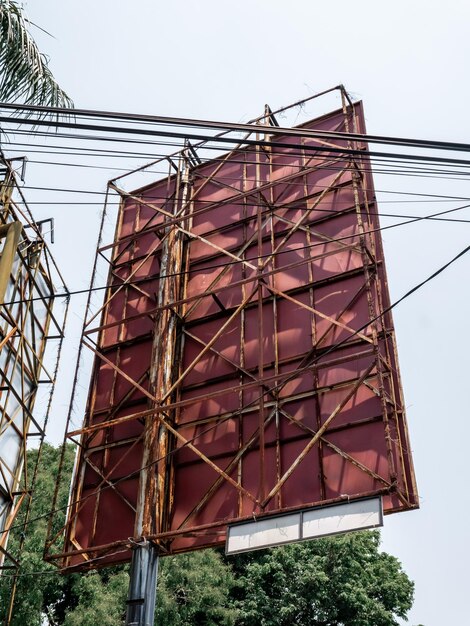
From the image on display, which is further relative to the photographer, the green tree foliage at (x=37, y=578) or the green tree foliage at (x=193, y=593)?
the green tree foliage at (x=193, y=593)

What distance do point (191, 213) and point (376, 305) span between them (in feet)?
16.7

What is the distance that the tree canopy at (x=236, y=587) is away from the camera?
2005cm

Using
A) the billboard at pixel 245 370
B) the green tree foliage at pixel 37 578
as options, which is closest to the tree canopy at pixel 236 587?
the green tree foliage at pixel 37 578

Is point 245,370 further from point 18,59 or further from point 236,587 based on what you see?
point 236,587

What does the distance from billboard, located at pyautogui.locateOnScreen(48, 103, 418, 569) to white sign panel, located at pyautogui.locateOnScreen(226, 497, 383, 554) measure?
0.13 metres

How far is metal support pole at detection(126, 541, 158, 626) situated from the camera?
1109 centimetres

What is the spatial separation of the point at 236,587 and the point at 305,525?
15307mm

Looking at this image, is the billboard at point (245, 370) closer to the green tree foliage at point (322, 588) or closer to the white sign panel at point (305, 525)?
the white sign panel at point (305, 525)

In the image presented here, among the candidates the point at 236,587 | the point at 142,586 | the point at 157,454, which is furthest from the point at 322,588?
the point at 142,586

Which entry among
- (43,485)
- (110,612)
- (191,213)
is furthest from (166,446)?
(43,485)

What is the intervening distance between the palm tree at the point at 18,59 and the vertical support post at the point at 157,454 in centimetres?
266

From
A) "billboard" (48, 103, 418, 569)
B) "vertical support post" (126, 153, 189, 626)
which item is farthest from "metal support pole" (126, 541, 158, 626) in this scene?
"billboard" (48, 103, 418, 569)

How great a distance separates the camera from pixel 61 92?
13.0 m

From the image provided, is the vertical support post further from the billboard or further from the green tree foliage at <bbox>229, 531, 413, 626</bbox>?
the green tree foliage at <bbox>229, 531, 413, 626</bbox>
